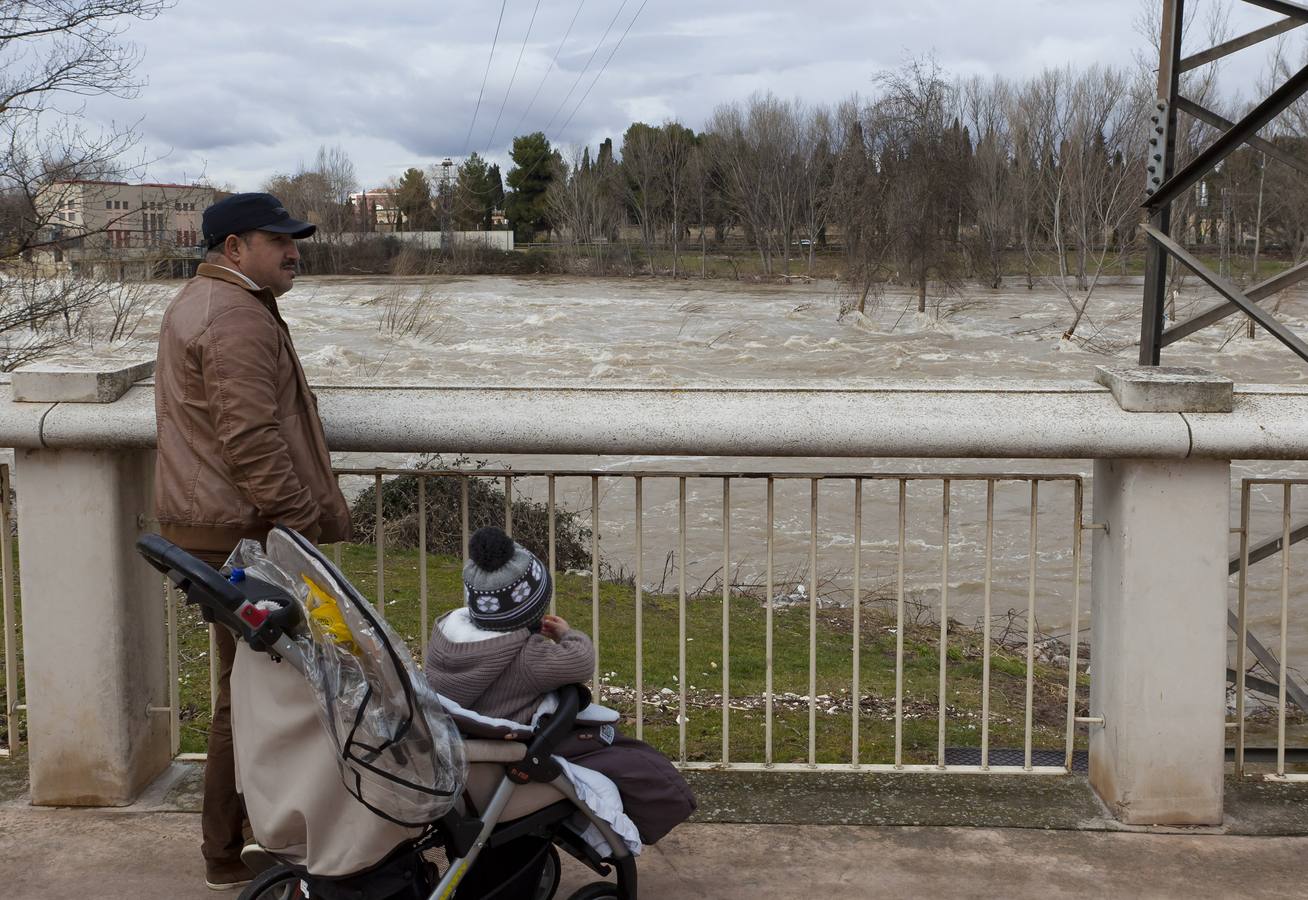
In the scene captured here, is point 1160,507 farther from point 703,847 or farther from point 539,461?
point 539,461

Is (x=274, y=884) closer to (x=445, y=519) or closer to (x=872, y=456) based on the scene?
(x=872, y=456)

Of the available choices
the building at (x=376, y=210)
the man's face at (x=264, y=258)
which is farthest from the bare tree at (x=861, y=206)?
the man's face at (x=264, y=258)

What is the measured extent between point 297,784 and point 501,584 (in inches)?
20.9

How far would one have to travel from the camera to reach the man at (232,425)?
10.1 ft

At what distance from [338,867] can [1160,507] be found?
86.7 inches

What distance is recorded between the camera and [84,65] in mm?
13375

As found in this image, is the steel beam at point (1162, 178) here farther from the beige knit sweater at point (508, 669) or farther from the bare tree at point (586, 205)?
the bare tree at point (586, 205)

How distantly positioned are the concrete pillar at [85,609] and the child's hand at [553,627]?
1.43 metres

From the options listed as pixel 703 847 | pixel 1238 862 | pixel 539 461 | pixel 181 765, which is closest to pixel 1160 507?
pixel 1238 862

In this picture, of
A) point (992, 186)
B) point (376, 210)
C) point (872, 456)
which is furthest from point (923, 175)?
point (872, 456)

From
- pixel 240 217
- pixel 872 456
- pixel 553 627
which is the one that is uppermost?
pixel 240 217

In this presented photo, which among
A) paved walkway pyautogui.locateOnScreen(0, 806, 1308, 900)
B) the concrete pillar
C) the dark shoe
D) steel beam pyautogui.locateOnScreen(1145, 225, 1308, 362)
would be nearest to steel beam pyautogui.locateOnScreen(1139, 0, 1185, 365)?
steel beam pyautogui.locateOnScreen(1145, 225, 1308, 362)

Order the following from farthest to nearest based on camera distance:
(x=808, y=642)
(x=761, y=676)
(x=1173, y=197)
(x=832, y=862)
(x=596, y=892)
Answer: (x=808, y=642) → (x=761, y=676) → (x=1173, y=197) → (x=832, y=862) → (x=596, y=892)

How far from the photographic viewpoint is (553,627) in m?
2.88
